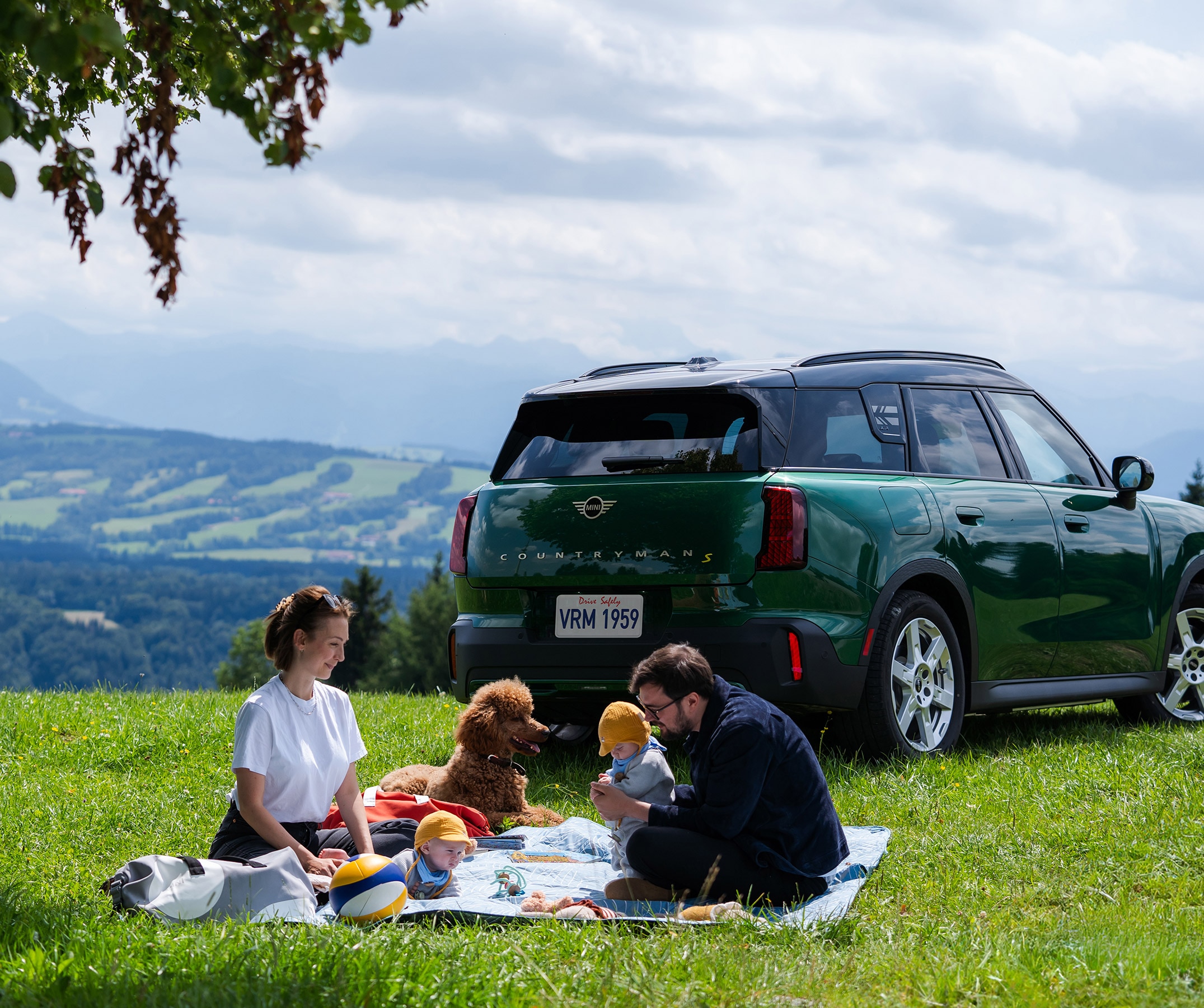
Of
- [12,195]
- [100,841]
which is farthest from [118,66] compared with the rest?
[100,841]

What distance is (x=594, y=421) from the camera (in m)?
7.32

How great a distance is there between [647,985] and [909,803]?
292 cm

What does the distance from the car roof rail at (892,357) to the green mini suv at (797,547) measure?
2 centimetres

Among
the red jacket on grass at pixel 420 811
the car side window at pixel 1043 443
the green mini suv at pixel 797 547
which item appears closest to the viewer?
the red jacket on grass at pixel 420 811

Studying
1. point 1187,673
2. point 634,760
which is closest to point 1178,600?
point 1187,673

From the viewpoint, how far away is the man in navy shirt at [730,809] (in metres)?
4.88

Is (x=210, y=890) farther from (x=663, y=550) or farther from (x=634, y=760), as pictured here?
Answer: (x=663, y=550)

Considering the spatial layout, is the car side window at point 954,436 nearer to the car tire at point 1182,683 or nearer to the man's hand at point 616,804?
the car tire at point 1182,683

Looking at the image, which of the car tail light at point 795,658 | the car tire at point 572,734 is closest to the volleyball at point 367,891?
the car tail light at point 795,658

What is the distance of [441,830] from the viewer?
16.8ft

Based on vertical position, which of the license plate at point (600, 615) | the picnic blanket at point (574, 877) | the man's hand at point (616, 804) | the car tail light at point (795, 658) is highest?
the license plate at point (600, 615)

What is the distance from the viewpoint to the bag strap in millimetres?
4840

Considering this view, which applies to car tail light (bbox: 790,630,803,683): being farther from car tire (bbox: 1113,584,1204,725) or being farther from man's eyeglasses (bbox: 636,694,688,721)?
car tire (bbox: 1113,584,1204,725)

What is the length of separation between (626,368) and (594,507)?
150 centimetres
